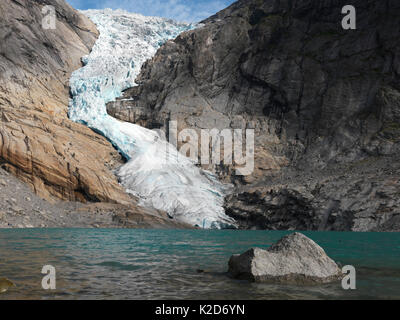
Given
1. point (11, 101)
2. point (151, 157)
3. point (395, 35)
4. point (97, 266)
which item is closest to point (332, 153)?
point (395, 35)

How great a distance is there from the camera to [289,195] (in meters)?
42.9

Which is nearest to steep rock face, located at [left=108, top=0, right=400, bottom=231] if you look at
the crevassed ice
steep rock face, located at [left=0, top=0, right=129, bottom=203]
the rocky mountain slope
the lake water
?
the crevassed ice

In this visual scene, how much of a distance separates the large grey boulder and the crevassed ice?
33.6m

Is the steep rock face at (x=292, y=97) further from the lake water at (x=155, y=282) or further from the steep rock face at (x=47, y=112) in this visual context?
the lake water at (x=155, y=282)

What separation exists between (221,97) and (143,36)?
22984 mm

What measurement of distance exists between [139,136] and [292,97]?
24781mm

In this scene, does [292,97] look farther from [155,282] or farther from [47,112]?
[155,282]

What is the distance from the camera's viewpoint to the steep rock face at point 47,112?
133 ft

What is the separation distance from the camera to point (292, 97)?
198 ft

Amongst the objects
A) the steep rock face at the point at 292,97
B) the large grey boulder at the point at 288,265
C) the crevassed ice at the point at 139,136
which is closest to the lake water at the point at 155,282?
the large grey boulder at the point at 288,265

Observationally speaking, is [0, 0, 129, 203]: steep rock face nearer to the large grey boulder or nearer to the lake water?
the lake water

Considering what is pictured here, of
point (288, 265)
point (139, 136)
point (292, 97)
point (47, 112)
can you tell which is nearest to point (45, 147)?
point (47, 112)
